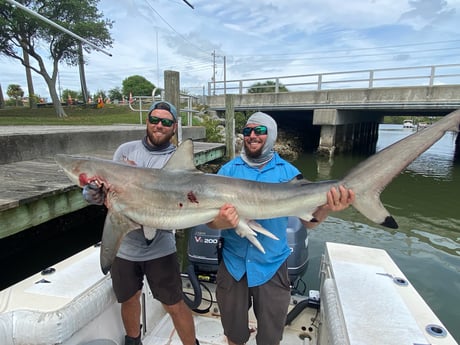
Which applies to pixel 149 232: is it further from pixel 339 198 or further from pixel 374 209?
pixel 374 209

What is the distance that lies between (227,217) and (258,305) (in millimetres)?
791

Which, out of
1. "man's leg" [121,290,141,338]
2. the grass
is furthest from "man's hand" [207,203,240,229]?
the grass

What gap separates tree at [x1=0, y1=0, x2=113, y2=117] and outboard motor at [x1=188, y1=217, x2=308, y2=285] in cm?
2273

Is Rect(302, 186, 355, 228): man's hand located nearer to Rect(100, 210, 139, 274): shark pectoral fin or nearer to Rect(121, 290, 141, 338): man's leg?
Rect(100, 210, 139, 274): shark pectoral fin

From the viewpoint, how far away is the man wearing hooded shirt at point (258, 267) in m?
2.36

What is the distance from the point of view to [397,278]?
2791 millimetres

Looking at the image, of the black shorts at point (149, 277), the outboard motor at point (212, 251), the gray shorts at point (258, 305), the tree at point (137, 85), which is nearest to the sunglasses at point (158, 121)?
the black shorts at point (149, 277)

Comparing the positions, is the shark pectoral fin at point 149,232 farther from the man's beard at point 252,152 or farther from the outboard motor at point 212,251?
the outboard motor at point 212,251

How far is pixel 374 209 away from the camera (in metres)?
2.24

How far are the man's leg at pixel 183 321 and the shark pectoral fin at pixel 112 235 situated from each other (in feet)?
2.76

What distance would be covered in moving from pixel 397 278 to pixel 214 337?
6.65ft

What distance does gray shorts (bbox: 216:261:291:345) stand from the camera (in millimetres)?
2365

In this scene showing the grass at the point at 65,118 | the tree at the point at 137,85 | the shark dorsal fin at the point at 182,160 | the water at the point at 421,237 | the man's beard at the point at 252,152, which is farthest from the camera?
the tree at the point at 137,85

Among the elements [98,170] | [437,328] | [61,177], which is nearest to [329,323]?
[437,328]
